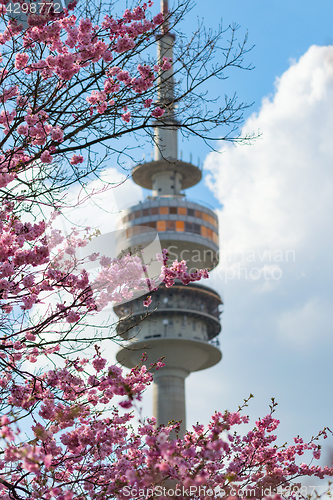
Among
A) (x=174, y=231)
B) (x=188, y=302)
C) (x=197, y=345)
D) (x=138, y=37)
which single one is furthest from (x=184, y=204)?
(x=138, y=37)

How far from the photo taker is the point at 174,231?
50781 mm

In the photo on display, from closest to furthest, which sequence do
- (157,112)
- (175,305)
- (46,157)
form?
(46,157)
(157,112)
(175,305)

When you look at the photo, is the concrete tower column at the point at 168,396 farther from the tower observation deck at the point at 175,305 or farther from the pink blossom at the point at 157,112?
the pink blossom at the point at 157,112

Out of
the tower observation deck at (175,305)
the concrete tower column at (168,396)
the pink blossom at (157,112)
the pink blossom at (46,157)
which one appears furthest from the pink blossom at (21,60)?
the concrete tower column at (168,396)

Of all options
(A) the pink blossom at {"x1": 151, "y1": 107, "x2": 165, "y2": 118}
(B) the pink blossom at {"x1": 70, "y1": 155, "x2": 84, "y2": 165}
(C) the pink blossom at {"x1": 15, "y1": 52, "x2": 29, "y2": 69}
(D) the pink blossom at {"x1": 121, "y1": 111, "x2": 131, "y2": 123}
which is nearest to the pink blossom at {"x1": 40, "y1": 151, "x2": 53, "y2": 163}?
(B) the pink blossom at {"x1": 70, "y1": 155, "x2": 84, "y2": 165}

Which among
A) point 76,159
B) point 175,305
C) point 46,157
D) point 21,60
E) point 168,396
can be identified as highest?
point 175,305

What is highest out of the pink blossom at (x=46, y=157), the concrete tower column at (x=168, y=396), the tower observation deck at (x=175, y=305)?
the tower observation deck at (x=175, y=305)

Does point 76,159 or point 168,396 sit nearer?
point 76,159

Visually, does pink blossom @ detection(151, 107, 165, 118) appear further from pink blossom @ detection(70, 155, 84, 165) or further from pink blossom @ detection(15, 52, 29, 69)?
pink blossom @ detection(15, 52, 29, 69)

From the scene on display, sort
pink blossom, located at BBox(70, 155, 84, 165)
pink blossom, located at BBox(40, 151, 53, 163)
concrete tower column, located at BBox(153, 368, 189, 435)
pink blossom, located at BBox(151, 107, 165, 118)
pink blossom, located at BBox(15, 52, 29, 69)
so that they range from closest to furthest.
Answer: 1. pink blossom, located at BBox(40, 151, 53, 163)
2. pink blossom, located at BBox(15, 52, 29, 69)
3. pink blossom, located at BBox(151, 107, 165, 118)
4. pink blossom, located at BBox(70, 155, 84, 165)
5. concrete tower column, located at BBox(153, 368, 189, 435)

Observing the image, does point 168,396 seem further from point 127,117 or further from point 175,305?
point 127,117

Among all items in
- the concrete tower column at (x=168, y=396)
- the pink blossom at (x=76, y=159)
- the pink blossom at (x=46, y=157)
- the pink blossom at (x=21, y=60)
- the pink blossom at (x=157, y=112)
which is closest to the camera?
the pink blossom at (x=46, y=157)

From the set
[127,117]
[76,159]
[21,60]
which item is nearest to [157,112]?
[127,117]

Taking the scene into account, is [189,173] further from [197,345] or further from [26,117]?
[26,117]
